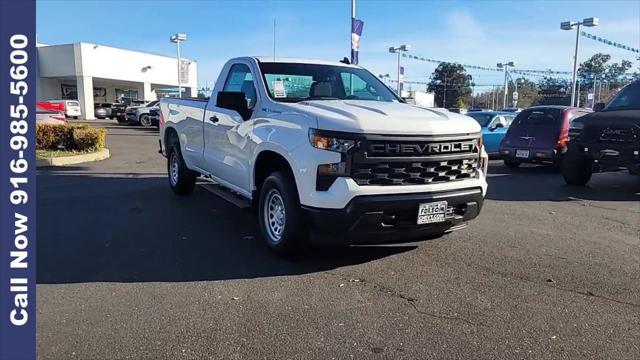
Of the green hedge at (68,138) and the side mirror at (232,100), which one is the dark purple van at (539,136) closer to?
the side mirror at (232,100)

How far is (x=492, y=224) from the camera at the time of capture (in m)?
6.63

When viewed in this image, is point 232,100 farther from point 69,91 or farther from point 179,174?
point 69,91

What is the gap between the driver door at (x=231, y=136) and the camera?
561 cm

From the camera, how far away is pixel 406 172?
4.46 m

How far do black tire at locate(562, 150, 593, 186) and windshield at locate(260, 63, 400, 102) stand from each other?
522 centimetres

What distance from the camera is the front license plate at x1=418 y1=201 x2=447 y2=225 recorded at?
446cm

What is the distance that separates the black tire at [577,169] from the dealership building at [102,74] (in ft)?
102

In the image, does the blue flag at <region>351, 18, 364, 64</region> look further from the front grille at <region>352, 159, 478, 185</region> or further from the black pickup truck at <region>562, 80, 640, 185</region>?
the front grille at <region>352, 159, 478, 185</region>

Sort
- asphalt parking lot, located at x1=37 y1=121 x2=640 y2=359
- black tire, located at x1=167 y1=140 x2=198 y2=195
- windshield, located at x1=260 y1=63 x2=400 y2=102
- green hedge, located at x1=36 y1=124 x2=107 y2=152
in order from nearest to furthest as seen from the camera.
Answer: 1. asphalt parking lot, located at x1=37 y1=121 x2=640 y2=359
2. windshield, located at x1=260 y1=63 x2=400 y2=102
3. black tire, located at x1=167 y1=140 x2=198 y2=195
4. green hedge, located at x1=36 y1=124 x2=107 y2=152

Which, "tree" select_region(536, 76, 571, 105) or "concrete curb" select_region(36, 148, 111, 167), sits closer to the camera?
"concrete curb" select_region(36, 148, 111, 167)

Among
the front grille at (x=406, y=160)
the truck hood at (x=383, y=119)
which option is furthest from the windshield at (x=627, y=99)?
the front grille at (x=406, y=160)

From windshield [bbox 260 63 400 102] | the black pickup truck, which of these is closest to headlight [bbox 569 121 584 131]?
the black pickup truck

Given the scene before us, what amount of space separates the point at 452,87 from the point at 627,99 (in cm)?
6420

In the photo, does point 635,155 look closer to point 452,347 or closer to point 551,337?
point 551,337
